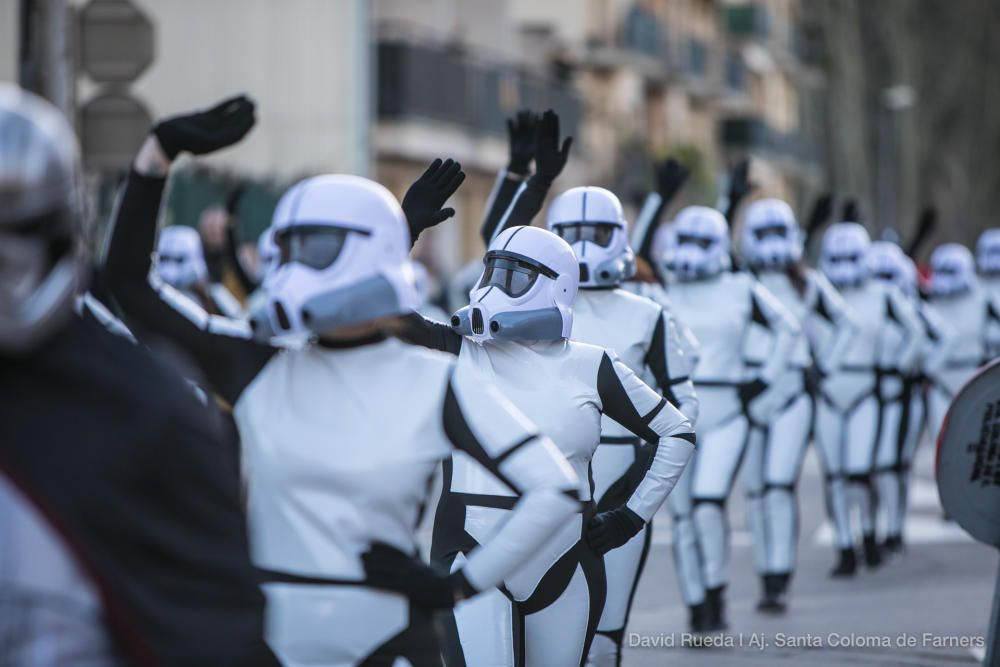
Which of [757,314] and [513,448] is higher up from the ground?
[513,448]

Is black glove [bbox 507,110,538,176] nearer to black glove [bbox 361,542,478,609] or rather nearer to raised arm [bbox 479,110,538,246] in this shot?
raised arm [bbox 479,110,538,246]

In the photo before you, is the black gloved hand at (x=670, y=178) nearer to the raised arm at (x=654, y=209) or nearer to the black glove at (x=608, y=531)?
the raised arm at (x=654, y=209)

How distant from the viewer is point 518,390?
22.1 ft

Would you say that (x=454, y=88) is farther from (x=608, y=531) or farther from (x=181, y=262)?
(x=608, y=531)

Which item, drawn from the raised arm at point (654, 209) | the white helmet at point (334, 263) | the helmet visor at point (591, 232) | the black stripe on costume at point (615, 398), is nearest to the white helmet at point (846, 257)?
the raised arm at point (654, 209)

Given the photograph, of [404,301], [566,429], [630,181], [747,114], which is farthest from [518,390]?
[747,114]

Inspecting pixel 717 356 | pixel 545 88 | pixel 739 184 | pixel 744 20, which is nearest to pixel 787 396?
pixel 717 356

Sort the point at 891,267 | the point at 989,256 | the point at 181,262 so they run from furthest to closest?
the point at 989,256
the point at 891,267
the point at 181,262

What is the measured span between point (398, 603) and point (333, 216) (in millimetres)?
783

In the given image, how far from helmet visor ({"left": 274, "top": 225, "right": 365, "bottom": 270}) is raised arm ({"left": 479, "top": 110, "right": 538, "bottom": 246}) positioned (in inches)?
176

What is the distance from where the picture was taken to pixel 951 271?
18.1 metres

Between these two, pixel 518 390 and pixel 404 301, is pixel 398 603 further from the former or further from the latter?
pixel 518 390

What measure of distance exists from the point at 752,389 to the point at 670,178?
1.37 meters

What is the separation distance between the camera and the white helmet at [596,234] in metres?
8.82
